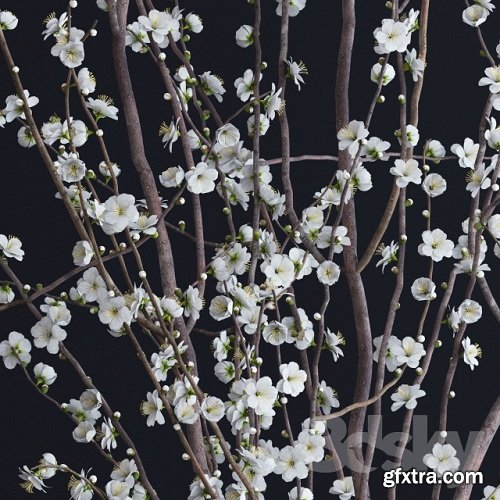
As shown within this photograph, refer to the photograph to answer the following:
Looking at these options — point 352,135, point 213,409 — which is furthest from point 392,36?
point 213,409

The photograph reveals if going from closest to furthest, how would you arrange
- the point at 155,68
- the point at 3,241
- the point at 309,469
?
the point at 3,241, the point at 309,469, the point at 155,68

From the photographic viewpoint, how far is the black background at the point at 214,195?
7.22 ft

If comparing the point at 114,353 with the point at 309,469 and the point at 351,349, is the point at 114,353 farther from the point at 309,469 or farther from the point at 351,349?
the point at 309,469

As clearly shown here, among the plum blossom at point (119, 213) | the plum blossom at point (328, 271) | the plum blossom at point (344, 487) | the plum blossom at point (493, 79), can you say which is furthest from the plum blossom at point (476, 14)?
the plum blossom at point (344, 487)

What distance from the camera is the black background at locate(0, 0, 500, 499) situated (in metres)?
2.20

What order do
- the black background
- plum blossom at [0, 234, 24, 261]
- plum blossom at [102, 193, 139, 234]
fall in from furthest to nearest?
the black background < plum blossom at [0, 234, 24, 261] < plum blossom at [102, 193, 139, 234]

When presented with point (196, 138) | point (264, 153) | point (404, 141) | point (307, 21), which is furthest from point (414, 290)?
point (307, 21)

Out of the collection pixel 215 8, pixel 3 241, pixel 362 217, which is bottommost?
pixel 362 217

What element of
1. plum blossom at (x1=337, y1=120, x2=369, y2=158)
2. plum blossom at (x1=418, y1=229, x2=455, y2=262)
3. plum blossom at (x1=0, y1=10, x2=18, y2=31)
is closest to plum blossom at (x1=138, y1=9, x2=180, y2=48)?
plum blossom at (x1=0, y1=10, x2=18, y2=31)

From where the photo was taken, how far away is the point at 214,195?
222 centimetres

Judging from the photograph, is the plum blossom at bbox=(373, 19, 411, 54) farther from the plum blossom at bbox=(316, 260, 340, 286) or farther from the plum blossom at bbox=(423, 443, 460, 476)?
the plum blossom at bbox=(423, 443, 460, 476)

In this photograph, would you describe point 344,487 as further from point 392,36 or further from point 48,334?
point 392,36

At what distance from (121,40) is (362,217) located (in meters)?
0.83

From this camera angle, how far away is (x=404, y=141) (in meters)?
1.66
